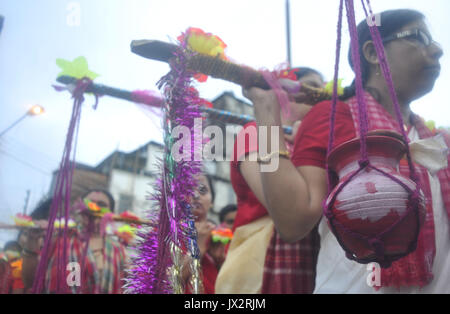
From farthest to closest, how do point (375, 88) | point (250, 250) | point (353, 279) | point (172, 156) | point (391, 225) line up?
point (250, 250) → point (375, 88) → point (353, 279) → point (172, 156) → point (391, 225)

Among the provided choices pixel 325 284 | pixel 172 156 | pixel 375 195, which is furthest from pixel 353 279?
pixel 172 156

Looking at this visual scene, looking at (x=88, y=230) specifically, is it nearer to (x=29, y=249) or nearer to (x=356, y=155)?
(x=29, y=249)

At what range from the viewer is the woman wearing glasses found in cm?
123

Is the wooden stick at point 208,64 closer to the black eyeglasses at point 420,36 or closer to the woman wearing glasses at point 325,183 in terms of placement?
the woman wearing glasses at point 325,183

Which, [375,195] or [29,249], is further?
[29,249]

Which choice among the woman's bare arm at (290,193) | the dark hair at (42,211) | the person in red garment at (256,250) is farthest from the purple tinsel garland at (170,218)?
the dark hair at (42,211)

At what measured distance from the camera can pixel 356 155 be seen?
0.92 metres

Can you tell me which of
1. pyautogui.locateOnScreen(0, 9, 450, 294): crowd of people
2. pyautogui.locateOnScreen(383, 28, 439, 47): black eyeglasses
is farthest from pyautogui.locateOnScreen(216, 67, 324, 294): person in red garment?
pyautogui.locateOnScreen(383, 28, 439, 47): black eyeglasses

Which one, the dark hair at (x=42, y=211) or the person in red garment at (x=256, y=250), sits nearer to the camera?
the person in red garment at (x=256, y=250)

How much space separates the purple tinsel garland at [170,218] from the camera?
3.49ft

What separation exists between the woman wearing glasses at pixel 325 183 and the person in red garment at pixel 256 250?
0.21m

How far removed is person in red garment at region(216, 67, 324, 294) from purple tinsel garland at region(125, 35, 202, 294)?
0.43 meters

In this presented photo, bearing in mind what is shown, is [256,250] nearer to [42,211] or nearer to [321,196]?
[321,196]
